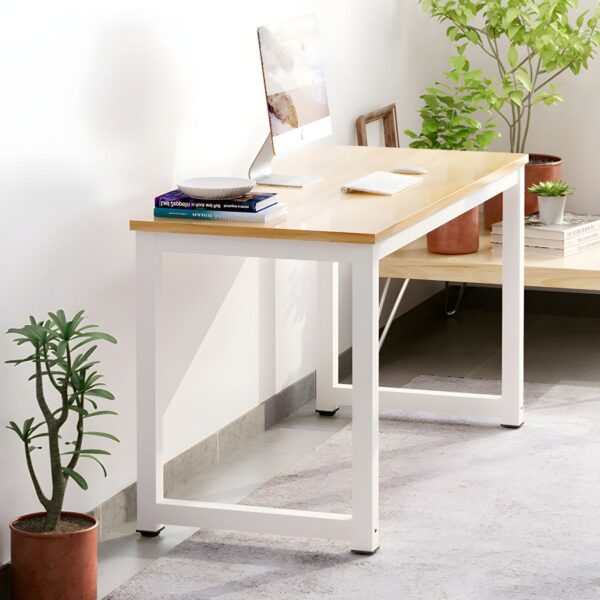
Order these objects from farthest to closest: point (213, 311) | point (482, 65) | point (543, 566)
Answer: point (482, 65), point (213, 311), point (543, 566)

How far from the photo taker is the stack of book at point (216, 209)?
2949 millimetres

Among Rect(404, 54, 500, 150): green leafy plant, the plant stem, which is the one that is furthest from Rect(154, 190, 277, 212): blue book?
Rect(404, 54, 500, 150): green leafy plant

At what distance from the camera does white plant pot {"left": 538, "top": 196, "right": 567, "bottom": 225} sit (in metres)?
4.62

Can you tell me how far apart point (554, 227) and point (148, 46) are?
1847 mm

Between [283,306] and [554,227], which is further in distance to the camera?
[554,227]

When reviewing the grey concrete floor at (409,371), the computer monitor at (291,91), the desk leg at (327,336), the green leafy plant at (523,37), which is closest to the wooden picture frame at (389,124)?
the green leafy plant at (523,37)

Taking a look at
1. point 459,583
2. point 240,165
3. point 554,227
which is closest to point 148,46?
point 240,165

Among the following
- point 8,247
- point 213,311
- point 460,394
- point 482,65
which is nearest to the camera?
point 8,247

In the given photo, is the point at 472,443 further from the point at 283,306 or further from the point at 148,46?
the point at 148,46

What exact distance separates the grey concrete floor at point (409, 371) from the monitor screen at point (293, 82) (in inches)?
34.2

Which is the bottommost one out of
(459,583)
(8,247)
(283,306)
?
(459,583)

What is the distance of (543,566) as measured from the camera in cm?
292

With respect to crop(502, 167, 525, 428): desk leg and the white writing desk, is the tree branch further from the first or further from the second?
crop(502, 167, 525, 428): desk leg

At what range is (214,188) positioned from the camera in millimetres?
2965
